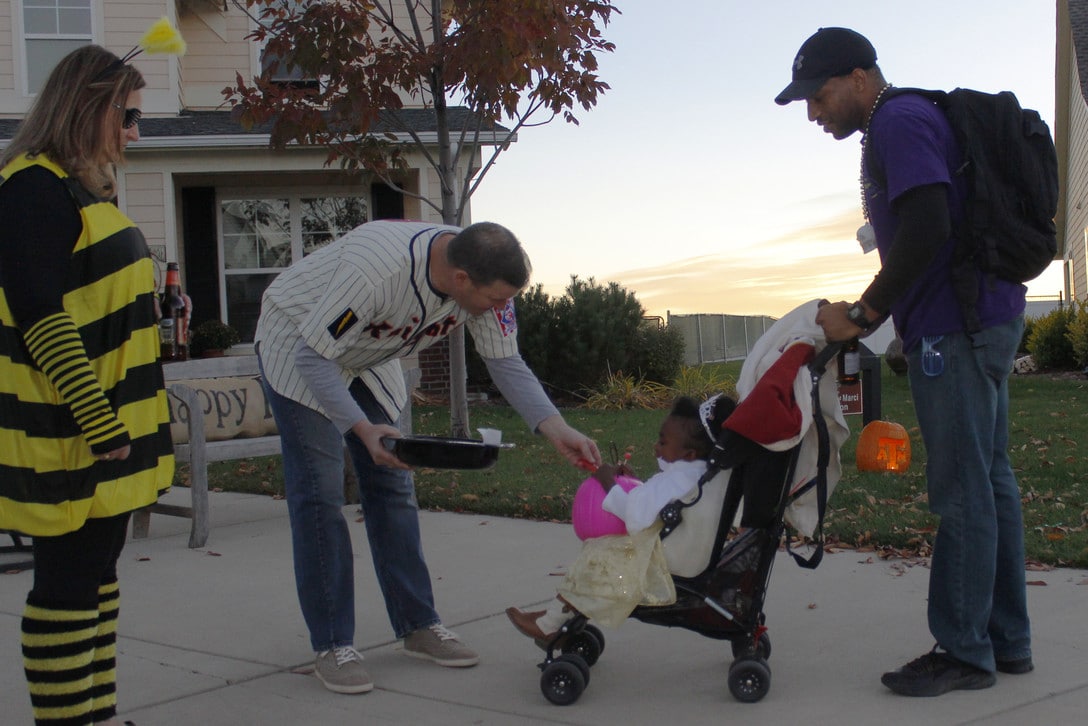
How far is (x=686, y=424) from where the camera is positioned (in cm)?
386

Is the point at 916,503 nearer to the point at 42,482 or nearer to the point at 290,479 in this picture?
the point at 290,479

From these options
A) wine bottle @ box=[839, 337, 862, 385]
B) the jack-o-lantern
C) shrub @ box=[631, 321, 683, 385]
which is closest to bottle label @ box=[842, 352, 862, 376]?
wine bottle @ box=[839, 337, 862, 385]

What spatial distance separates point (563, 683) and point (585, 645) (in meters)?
0.30

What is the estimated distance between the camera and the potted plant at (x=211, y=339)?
15.6 m

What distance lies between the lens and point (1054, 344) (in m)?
17.6

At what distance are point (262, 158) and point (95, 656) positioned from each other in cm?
1369

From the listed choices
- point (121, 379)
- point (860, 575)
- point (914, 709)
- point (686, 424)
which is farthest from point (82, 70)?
point (860, 575)

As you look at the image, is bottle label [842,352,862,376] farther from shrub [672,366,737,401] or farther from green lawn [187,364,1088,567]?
shrub [672,366,737,401]

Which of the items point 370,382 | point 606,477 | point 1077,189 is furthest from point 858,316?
point 1077,189

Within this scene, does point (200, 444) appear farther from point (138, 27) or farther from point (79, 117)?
point (138, 27)

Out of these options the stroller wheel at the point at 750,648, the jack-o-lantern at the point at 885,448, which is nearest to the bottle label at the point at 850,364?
the stroller wheel at the point at 750,648

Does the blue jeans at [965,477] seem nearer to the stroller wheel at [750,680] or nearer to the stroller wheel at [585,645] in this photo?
the stroller wheel at [750,680]

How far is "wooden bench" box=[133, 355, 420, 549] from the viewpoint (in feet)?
21.9

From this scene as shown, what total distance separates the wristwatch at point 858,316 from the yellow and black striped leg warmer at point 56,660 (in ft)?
7.86
